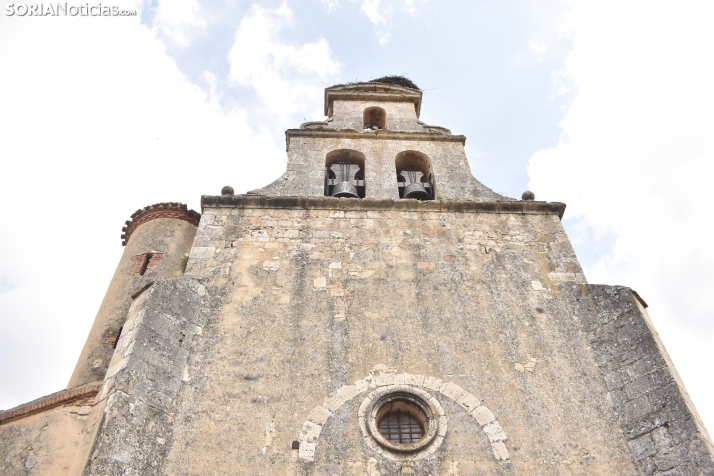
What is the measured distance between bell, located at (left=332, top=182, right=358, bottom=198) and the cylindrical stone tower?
2349mm

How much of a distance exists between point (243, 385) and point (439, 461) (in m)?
2.23

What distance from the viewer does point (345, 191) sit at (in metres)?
9.20

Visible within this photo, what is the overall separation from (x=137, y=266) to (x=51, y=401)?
258 cm

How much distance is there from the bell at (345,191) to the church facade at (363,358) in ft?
1.40

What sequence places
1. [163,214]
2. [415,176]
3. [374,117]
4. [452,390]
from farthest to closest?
[374,117] → [415,176] → [163,214] → [452,390]

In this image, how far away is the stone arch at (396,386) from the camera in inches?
223

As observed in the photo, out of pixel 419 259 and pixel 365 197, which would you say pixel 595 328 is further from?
pixel 365 197

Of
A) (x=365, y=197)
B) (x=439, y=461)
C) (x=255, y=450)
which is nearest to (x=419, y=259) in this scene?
(x=365, y=197)

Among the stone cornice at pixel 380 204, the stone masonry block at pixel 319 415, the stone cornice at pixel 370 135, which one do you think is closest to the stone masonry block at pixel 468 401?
the stone masonry block at pixel 319 415

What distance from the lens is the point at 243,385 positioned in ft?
20.1

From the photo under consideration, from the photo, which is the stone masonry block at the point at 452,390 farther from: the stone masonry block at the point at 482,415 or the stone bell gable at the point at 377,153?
the stone bell gable at the point at 377,153

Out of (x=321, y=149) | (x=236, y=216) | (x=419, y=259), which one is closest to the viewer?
(x=419, y=259)

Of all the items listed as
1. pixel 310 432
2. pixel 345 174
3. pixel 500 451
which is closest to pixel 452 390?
pixel 500 451

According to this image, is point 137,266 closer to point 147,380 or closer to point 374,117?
point 147,380
